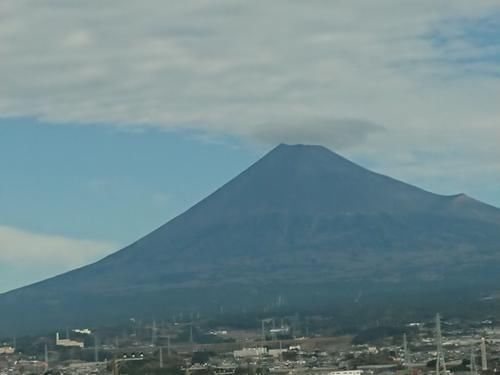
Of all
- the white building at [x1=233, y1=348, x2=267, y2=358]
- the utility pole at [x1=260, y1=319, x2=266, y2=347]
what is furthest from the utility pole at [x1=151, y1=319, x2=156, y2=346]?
the white building at [x1=233, y1=348, x2=267, y2=358]

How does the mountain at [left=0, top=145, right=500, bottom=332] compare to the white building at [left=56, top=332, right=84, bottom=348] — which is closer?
the white building at [left=56, top=332, right=84, bottom=348]

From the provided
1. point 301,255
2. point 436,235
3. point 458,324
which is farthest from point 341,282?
point 458,324

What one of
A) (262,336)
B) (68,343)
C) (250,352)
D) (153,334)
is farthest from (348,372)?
(153,334)

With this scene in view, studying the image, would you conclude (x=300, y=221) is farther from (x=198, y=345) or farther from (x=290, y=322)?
(x=198, y=345)

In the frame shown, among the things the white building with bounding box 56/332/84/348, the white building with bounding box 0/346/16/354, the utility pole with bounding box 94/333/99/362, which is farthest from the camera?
the white building with bounding box 56/332/84/348

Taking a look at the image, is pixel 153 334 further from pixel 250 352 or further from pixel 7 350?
pixel 250 352

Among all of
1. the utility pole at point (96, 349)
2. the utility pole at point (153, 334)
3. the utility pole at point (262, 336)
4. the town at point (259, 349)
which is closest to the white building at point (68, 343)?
the town at point (259, 349)

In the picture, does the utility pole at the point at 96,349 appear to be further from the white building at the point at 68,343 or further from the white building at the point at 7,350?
the white building at the point at 7,350

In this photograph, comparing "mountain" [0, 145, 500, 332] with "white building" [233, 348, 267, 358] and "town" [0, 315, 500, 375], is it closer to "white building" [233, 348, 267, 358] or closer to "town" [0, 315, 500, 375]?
"town" [0, 315, 500, 375]
